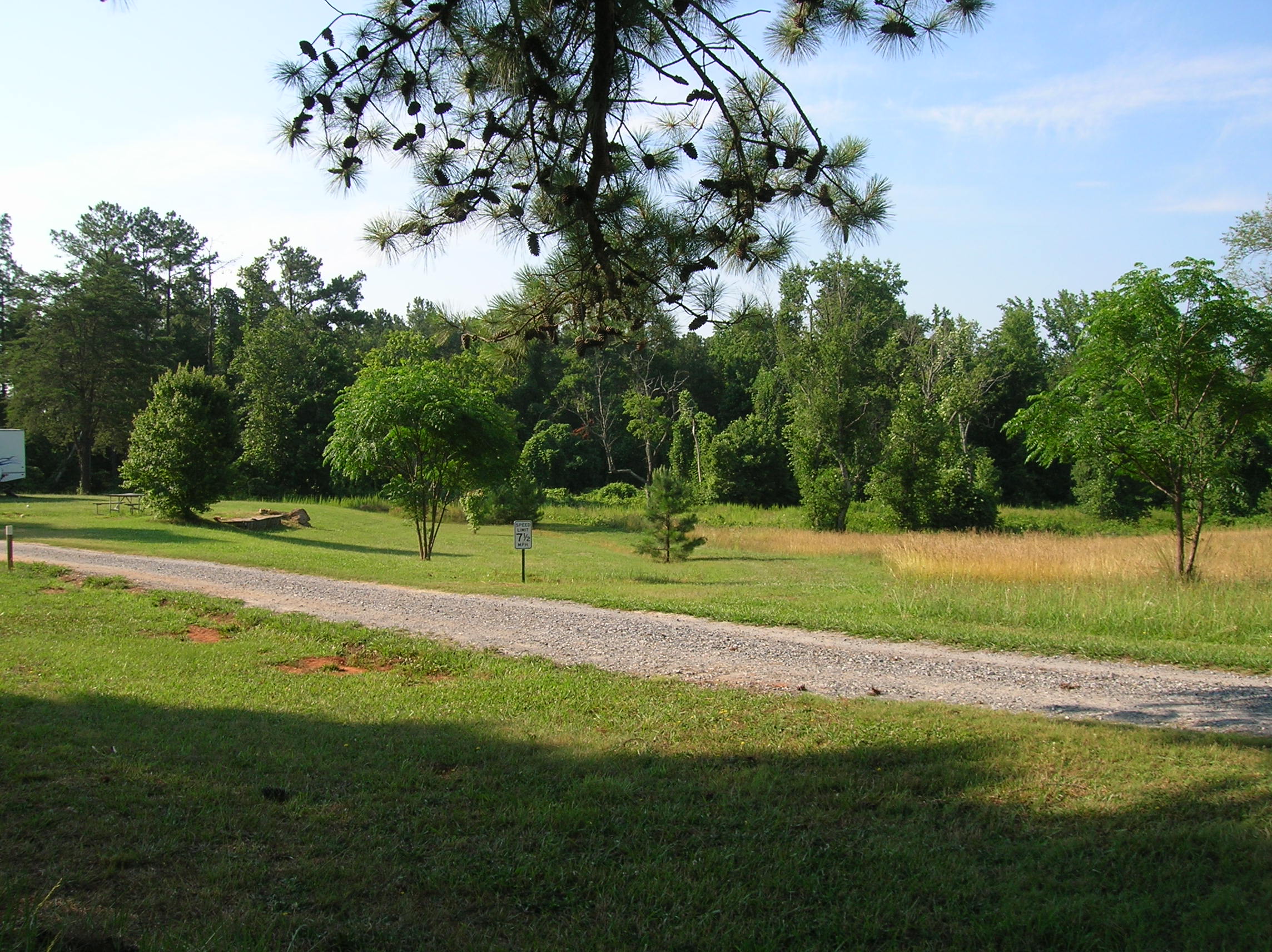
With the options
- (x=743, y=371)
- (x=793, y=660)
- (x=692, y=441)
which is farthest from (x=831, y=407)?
(x=793, y=660)

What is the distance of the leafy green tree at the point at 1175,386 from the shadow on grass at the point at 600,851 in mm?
11708

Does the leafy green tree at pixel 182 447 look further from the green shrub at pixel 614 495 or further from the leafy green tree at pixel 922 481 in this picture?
the leafy green tree at pixel 922 481

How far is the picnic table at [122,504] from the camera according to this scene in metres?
31.1

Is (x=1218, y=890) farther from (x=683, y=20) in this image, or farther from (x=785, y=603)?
(x=785, y=603)

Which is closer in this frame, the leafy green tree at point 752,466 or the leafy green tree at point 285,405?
the leafy green tree at point 752,466

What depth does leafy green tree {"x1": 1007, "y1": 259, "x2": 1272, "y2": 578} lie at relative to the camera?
14492mm

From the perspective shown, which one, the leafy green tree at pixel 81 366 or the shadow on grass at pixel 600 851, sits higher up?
the leafy green tree at pixel 81 366

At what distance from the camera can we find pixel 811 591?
1545cm

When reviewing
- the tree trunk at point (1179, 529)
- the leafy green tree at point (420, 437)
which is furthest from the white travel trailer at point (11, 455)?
the tree trunk at point (1179, 529)

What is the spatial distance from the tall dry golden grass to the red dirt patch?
10527 mm

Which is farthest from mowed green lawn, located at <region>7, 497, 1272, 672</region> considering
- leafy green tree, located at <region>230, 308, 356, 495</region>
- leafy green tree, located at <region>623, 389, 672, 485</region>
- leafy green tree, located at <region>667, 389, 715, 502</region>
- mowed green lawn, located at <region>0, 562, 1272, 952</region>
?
leafy green tree, located at <region>230, 308, 356, 495</region>

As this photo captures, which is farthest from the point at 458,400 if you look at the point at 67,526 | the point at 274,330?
the point at 274,330

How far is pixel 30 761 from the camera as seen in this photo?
4.73 m

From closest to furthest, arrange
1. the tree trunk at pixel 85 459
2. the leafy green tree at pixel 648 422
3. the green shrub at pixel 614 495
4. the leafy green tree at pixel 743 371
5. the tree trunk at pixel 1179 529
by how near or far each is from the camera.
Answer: the tree trunk at pixel 1179 529 < the leafy green tree at pixel 648 422 < the leafy green tree at pixel 743 371 < the tree trunk at pixel 85 459 < the green shrub at pixel 614 495
